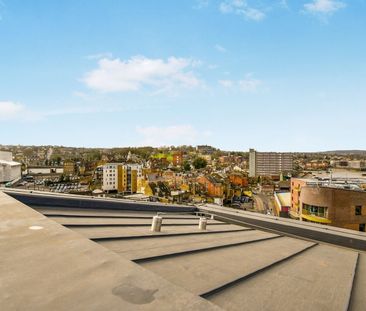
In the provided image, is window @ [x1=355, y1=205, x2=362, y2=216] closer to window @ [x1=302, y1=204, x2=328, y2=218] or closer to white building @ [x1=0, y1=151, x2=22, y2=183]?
window @ [x1=302, y1=204, x2=328, y2=218]

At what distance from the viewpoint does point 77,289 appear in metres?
2.16

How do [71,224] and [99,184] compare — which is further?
[99,184]

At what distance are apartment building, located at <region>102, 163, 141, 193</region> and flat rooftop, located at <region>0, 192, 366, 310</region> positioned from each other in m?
77.7

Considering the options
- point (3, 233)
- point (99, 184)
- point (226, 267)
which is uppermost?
point (3, 233)

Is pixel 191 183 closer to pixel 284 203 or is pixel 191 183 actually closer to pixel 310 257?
pixel 284 203

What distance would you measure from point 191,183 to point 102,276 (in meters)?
69.6

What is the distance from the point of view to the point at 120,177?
86.1m

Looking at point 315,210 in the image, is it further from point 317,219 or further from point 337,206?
point 337,206

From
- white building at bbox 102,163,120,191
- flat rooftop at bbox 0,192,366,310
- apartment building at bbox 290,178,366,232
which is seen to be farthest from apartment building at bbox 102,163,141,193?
flat rooftop at bbox 0,192,366,310

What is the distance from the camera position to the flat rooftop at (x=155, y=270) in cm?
202

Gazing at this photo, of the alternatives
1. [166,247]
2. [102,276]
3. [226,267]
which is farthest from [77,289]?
[166,247]

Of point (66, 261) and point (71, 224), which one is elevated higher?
point (66, 261)

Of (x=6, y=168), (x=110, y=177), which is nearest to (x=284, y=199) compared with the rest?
(x=110, y=177)

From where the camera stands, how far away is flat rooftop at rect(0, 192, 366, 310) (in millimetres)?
2018
